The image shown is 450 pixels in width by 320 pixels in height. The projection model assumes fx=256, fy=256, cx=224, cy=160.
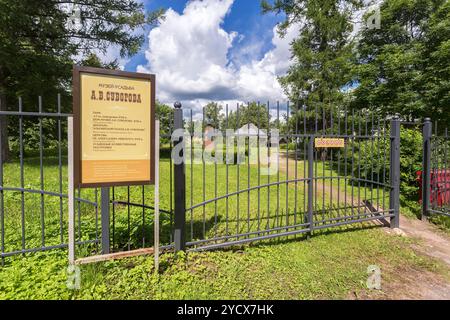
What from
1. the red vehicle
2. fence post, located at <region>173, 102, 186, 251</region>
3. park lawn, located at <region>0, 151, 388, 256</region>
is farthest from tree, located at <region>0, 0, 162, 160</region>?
the red vehicle

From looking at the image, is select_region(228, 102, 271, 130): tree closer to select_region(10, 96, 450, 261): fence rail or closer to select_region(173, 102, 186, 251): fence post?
select_region(10, 96, 450, 261): fence rail

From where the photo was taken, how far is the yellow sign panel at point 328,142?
169 inches

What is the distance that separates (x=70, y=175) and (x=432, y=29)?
52.8 feet

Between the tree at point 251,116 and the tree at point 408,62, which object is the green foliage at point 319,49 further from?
the tree at point 251,116

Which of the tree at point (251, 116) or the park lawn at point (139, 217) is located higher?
the tree at point (251, 116)

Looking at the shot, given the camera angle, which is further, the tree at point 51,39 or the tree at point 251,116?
the tree at point 51,39

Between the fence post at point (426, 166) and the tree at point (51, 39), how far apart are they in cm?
1218

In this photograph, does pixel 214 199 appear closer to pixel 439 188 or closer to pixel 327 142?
pixel 327 142

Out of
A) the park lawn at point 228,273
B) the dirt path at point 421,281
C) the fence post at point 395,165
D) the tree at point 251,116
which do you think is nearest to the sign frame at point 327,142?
the tree at point 251,116
